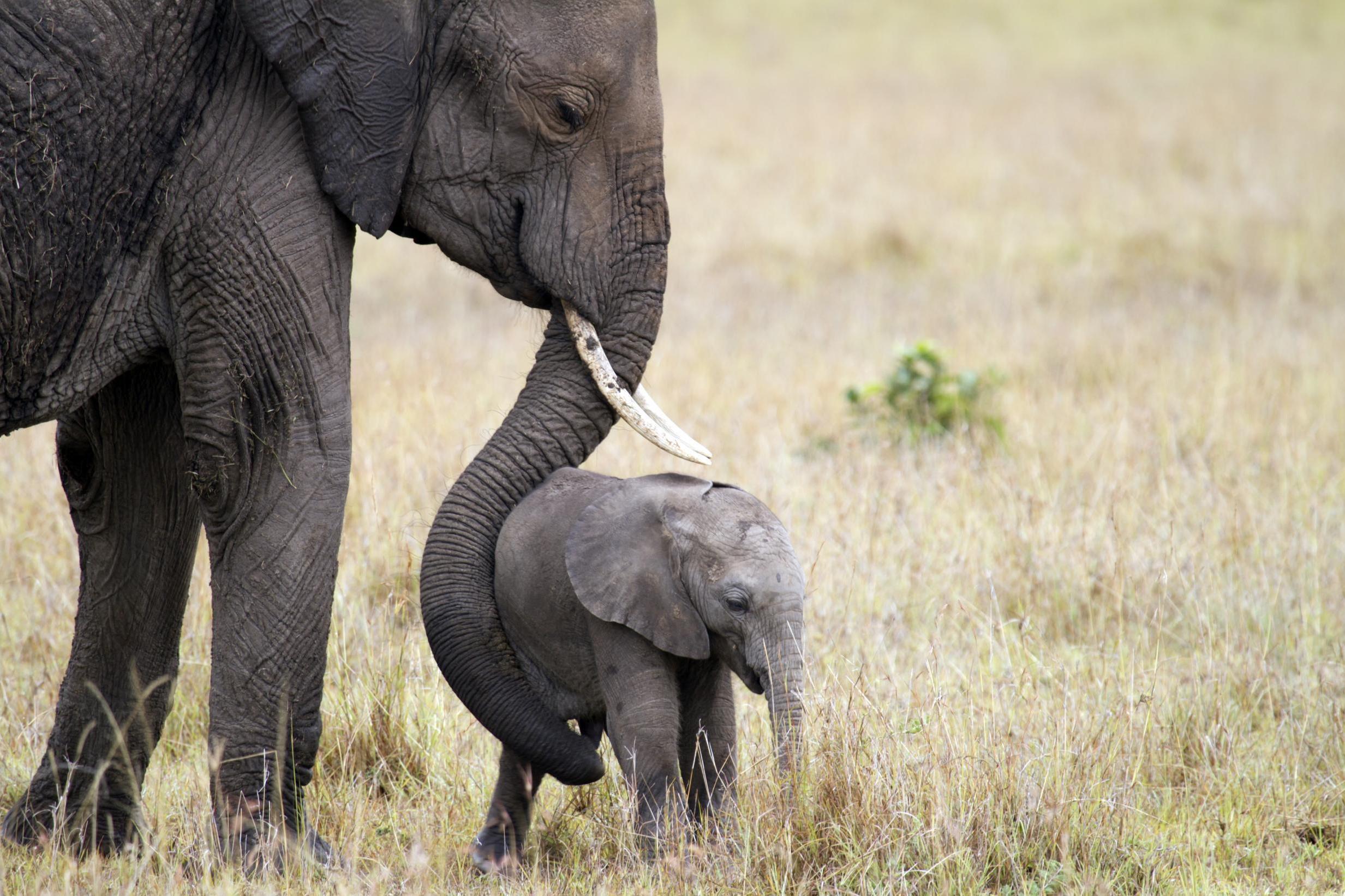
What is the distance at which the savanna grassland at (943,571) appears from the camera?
12.6ft

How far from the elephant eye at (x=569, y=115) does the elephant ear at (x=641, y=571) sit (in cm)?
94

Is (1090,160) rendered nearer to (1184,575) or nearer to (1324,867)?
(1184,575)

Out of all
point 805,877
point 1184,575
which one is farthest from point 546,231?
point 1184,575

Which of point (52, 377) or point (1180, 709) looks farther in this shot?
point (1180, 709)

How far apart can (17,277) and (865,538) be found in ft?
12.3

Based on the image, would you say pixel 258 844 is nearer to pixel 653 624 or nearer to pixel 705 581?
pixel 653 624

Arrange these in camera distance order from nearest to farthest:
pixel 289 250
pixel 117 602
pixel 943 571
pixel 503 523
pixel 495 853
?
pixel 289 250 → pixel 503 523 → pixel 495 853 → pixel 117 602 → pixel 943 571

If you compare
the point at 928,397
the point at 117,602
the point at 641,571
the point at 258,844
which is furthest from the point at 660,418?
the point at 928,397

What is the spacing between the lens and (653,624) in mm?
3701

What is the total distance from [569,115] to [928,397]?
465cm

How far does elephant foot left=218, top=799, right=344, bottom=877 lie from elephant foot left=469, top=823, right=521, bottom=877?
14.8 inches

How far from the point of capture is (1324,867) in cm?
405

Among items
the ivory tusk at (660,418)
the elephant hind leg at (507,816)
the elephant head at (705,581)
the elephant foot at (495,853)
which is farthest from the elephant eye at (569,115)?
the elephant foot at (495,853)

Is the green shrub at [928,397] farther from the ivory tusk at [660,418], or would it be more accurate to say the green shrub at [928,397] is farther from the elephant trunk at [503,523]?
the elephant trunk at [503,523]
